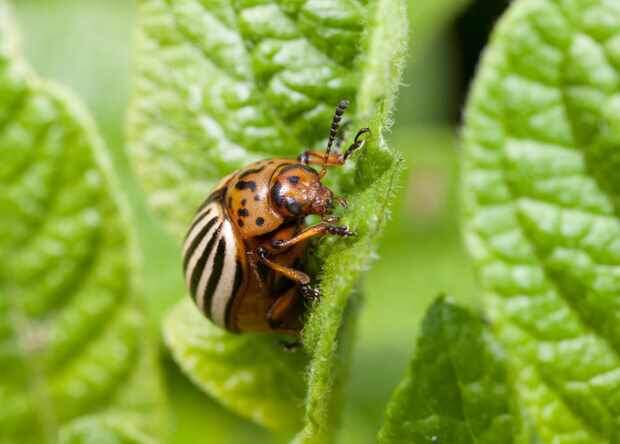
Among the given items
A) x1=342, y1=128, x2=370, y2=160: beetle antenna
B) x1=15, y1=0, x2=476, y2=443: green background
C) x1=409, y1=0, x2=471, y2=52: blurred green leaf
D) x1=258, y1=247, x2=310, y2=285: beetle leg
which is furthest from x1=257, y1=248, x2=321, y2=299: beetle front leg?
x1=409, y1=0, x2=471, y2=52: blurred green leaf

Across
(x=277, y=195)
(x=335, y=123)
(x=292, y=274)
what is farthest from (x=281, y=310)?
(x=335, y=123)

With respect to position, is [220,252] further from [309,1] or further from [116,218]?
[309,1]

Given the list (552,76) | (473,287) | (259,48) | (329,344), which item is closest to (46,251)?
(259,48)

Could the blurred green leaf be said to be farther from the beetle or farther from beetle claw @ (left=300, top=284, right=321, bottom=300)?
beetle claw @ (left=300, top=284, right=321, bottom=300)

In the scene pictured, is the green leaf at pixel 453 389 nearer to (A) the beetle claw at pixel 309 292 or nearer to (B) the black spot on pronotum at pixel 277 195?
(A) the beetle claw at pixel 309 292

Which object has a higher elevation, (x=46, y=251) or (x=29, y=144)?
(x=29, y=144)

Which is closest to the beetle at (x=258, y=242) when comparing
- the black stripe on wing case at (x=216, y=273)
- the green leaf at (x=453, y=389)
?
the black stripe on wing case at (x=216, y=273)
